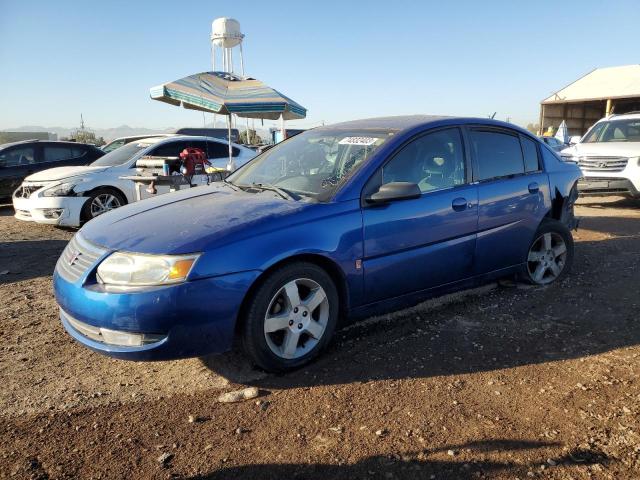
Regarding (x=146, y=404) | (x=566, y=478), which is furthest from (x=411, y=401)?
(x=146, y=404)

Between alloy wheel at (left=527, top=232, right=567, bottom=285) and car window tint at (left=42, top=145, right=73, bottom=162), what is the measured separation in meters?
9.61

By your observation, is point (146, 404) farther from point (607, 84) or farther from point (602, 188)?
point (607, 84)

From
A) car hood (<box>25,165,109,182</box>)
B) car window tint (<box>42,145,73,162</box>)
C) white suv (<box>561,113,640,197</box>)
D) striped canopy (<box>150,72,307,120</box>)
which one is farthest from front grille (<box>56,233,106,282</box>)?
white suv (<box>561,113,640,197</box>)

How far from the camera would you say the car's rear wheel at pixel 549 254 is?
4711 mm

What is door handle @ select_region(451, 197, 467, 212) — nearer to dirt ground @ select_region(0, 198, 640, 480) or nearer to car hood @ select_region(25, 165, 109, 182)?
dirt ground @ select_region(0, 198, 640, 480)

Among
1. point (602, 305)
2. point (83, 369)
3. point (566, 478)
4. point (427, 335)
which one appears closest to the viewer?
point (566, 478)

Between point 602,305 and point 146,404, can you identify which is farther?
point 602,305

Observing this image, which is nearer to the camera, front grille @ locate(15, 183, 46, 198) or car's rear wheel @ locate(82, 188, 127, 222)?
car's rear wheel @ locate(82, 188, 127, 222)

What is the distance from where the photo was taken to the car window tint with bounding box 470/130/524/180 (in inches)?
164

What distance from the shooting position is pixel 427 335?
12.1 feet

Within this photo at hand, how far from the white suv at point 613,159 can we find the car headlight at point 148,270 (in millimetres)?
8451

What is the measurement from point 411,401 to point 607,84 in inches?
1131

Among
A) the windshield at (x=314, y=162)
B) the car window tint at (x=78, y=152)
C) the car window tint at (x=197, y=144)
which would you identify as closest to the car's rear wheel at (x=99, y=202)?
the car window tint at (x=197, y=144)


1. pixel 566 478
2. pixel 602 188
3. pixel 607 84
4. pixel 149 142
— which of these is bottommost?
pixel 566 478
